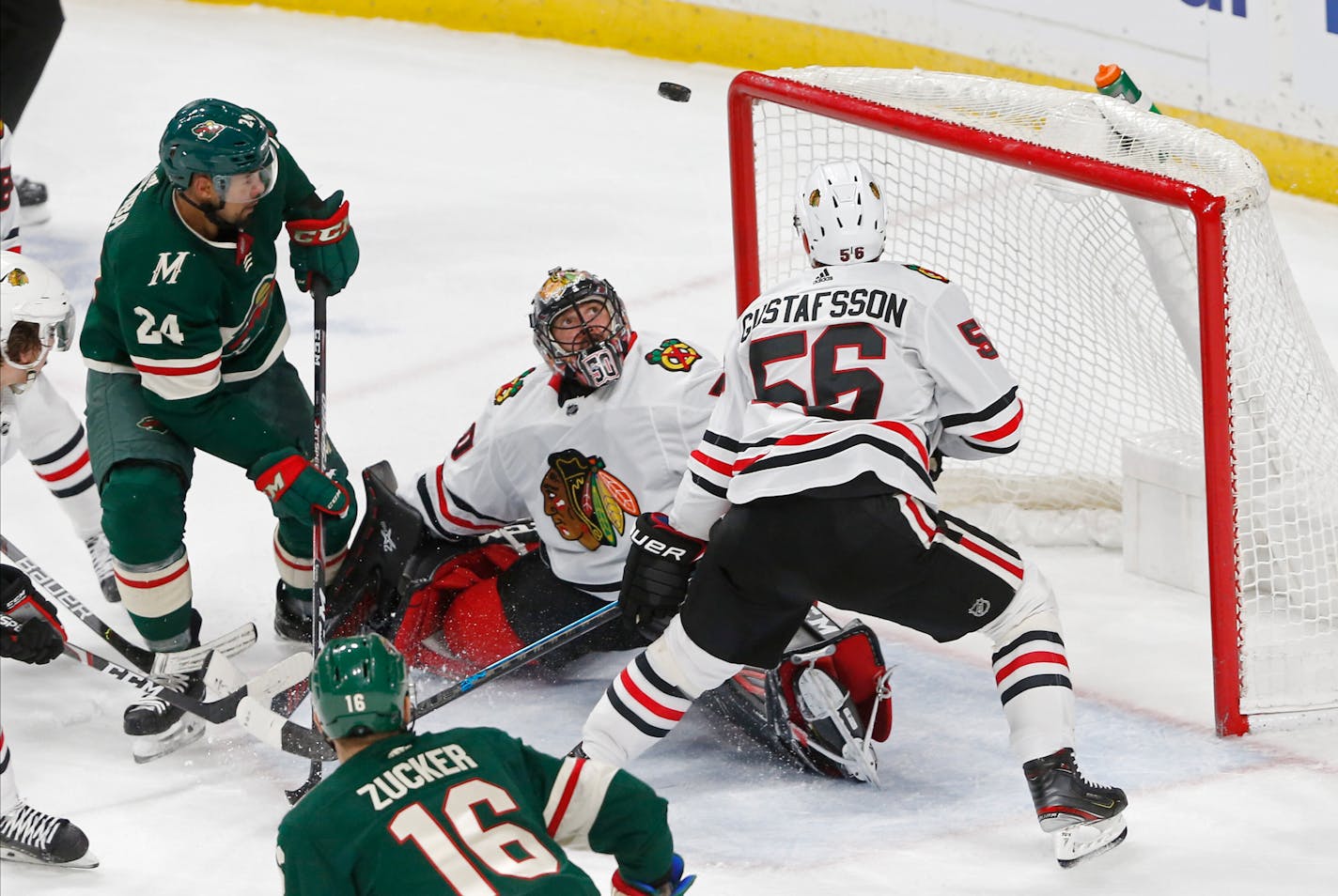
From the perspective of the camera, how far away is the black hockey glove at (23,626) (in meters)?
3.03

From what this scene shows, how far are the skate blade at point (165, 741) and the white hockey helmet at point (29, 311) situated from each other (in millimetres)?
686

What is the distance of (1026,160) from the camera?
3.22 m

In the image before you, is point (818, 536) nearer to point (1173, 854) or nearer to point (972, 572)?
point (972, 572)

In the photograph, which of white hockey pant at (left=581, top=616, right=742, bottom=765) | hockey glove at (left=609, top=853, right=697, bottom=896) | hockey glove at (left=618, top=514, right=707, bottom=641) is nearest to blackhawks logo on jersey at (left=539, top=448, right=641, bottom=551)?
hockey glove at (left=618, top=514, right=707, bottom=641)

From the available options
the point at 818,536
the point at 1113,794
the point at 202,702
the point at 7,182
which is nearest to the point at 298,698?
the point at 202,702

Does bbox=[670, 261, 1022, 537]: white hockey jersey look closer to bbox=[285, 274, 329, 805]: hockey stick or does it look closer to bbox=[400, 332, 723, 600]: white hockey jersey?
bbox=[400, 332, 723, 600]: white hockey jersey

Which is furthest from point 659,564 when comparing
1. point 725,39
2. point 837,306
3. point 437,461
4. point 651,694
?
point 725,39

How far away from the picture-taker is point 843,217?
2.89 metres

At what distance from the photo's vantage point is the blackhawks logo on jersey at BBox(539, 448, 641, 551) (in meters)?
3.31

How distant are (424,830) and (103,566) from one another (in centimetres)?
218

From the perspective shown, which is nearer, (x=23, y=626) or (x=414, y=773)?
(x=414, y=773)

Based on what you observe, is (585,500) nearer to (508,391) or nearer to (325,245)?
(508,391)

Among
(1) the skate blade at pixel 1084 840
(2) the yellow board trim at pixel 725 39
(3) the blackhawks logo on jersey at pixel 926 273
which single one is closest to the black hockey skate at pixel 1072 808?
(1) the skate blade at pixel 1084 840

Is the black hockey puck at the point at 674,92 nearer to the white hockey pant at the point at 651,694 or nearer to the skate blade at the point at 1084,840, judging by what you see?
the white hockey pant at the point at 651,694
